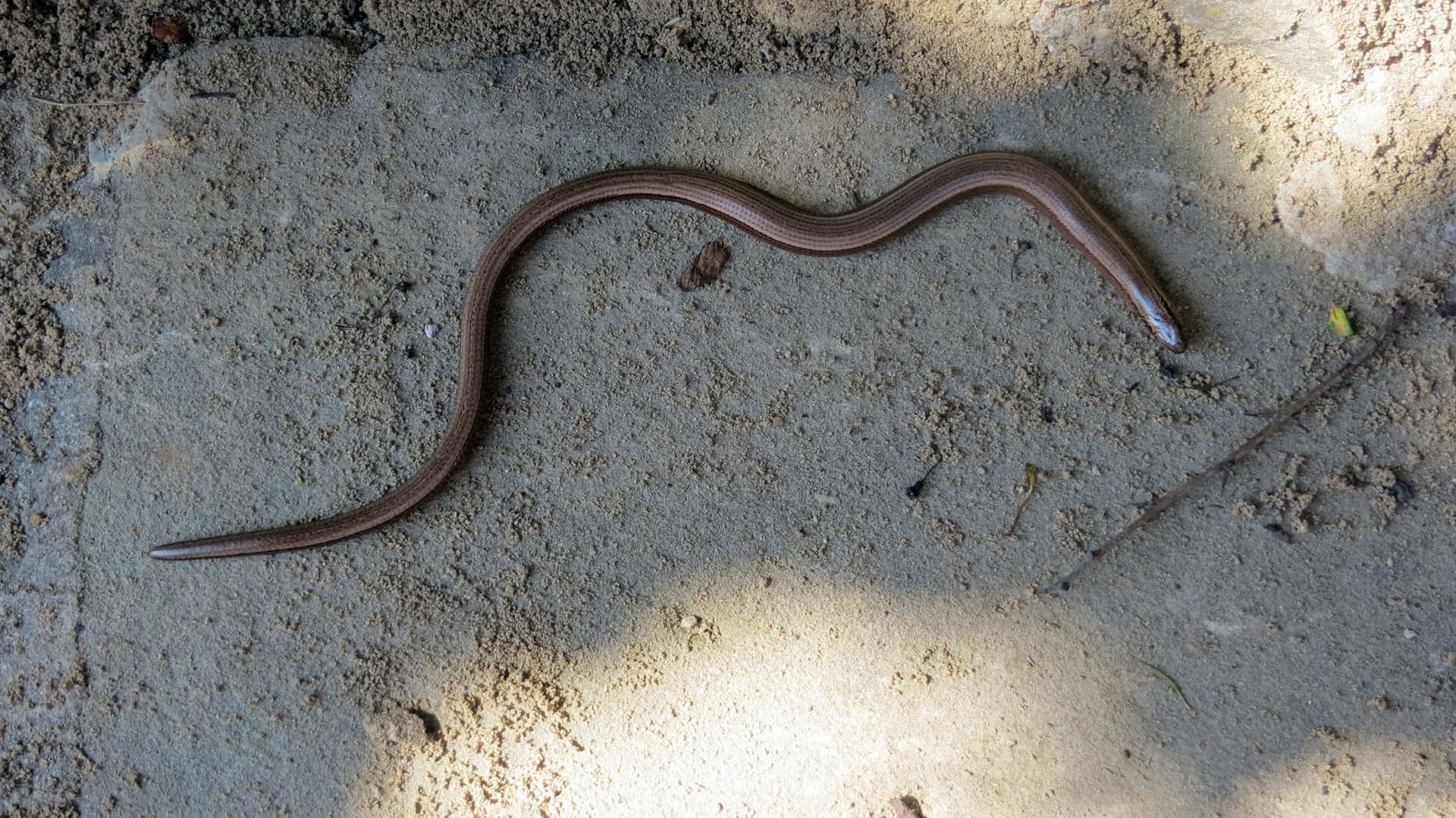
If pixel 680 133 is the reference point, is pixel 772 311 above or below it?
below

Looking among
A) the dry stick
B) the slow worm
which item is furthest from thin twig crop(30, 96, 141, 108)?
the dry stick

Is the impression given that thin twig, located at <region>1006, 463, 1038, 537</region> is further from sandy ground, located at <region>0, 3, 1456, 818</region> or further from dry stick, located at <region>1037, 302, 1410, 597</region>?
dry stick, located at <region>1037, 302, 1410, 597</region>

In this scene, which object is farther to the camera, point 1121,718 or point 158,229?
point 158,229

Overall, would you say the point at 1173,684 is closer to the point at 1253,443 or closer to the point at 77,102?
the point at 1253,443

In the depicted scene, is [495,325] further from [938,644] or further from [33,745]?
[33,745]

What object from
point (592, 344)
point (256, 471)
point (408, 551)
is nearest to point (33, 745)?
point (256, 471)

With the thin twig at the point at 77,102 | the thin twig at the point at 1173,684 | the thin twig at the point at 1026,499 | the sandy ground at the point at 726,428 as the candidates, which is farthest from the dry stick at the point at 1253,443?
the thin twig at the point at 77,102
